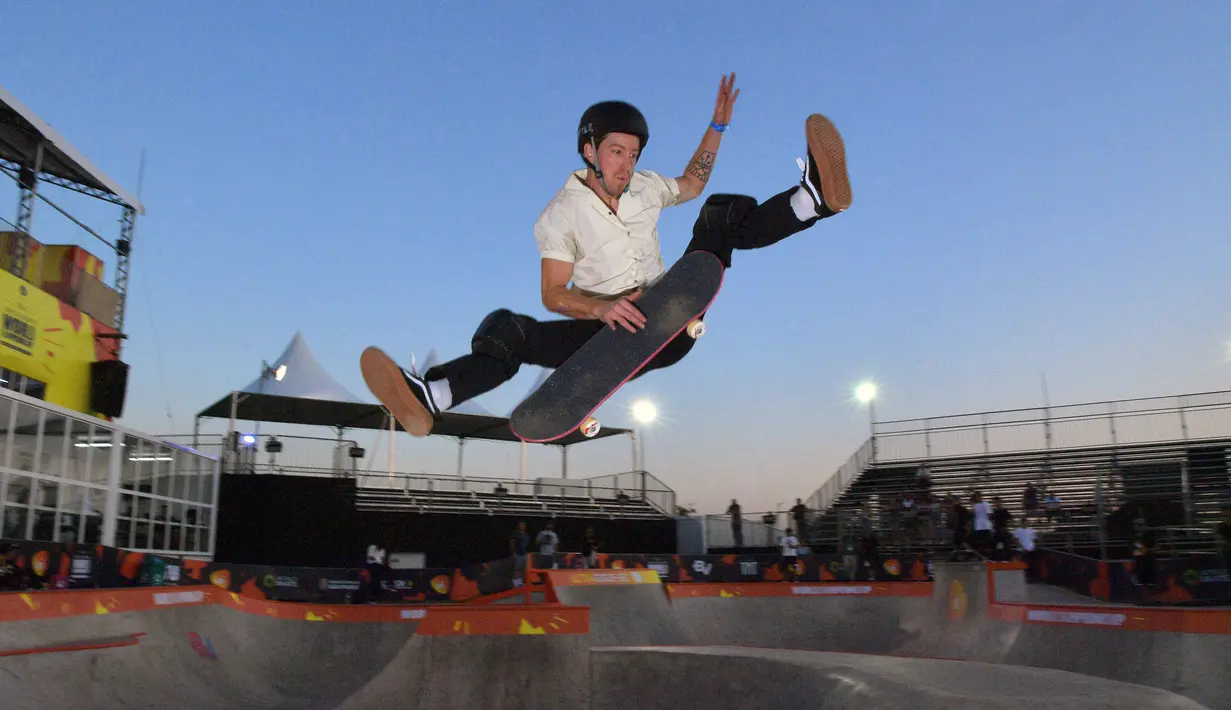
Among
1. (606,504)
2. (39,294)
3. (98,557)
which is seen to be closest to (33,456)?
(98,557)

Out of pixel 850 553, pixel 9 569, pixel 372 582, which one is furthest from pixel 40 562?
pixel 850 553

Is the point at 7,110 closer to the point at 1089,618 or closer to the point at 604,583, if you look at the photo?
the point at 604,583

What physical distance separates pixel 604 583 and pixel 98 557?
7.29 meters

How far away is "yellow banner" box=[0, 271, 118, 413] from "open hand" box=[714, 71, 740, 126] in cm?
1591

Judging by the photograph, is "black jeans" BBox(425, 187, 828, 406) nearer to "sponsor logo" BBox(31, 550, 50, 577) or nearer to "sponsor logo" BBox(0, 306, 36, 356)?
"sponsor logo" BBox(31, 550, 50, 577)

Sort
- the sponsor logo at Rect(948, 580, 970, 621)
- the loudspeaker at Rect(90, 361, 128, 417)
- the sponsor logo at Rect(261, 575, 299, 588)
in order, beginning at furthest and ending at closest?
the loudspeaker at Rect(90, 361, 128, 417), the sponsor logo at Rect(261, 575, 299, 588), the sponsor logo at Rect(948, 580, 970, 621)

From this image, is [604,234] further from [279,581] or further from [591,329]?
[279,581]

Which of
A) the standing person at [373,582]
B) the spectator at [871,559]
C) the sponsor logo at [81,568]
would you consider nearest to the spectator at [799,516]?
the spectator at [871,559]

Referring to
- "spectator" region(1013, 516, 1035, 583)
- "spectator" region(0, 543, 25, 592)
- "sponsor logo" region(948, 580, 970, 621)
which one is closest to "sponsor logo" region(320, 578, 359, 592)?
"spectator" region(0, 543, 25, 592)

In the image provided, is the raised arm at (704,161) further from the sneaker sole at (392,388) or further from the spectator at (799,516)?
the spectator at (799,516)

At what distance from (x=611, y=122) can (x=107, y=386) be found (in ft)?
61.2

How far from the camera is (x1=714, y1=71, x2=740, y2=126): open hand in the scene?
4.27 meters

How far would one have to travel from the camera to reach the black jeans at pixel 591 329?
156 inches

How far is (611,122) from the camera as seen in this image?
388cm
